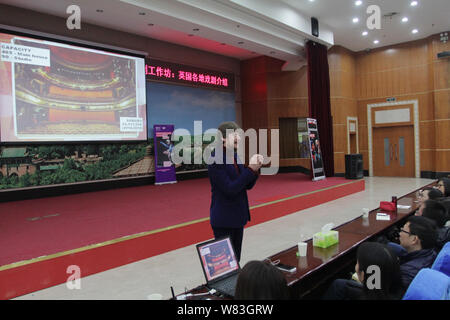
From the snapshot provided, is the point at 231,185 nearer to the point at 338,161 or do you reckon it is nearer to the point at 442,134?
the point at 338,161

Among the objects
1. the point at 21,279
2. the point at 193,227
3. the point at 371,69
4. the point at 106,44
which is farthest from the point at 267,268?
the point at 371,69

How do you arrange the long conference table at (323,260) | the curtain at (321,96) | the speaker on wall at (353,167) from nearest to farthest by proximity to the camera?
the long conference table at (323,260)
the speaker on wall at (353,167)
the curtain at (321,96)

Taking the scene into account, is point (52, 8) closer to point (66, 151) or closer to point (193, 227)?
point (66, 151)

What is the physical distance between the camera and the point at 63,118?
20.4ft

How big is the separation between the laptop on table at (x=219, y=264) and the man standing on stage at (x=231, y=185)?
0.44ft

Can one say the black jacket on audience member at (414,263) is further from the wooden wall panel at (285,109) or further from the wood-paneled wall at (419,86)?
the wood-paneled wall at (419,86)

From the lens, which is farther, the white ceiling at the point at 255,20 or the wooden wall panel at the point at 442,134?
the wooden wall panel at the point at 442,134

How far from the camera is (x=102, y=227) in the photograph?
3621 mm

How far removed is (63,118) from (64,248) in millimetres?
4014

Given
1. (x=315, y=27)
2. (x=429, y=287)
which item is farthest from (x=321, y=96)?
(x=429, y=287)

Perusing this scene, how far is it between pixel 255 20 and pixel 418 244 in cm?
549

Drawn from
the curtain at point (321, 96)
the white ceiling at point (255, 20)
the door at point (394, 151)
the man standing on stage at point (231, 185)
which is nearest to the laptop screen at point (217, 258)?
the man standing on stage at point (231, 185)

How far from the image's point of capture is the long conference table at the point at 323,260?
5.55ft

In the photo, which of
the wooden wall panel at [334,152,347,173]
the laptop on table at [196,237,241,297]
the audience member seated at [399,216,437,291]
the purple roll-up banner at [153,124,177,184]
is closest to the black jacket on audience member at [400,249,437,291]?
the audience member seated at [399,216,437,291]
